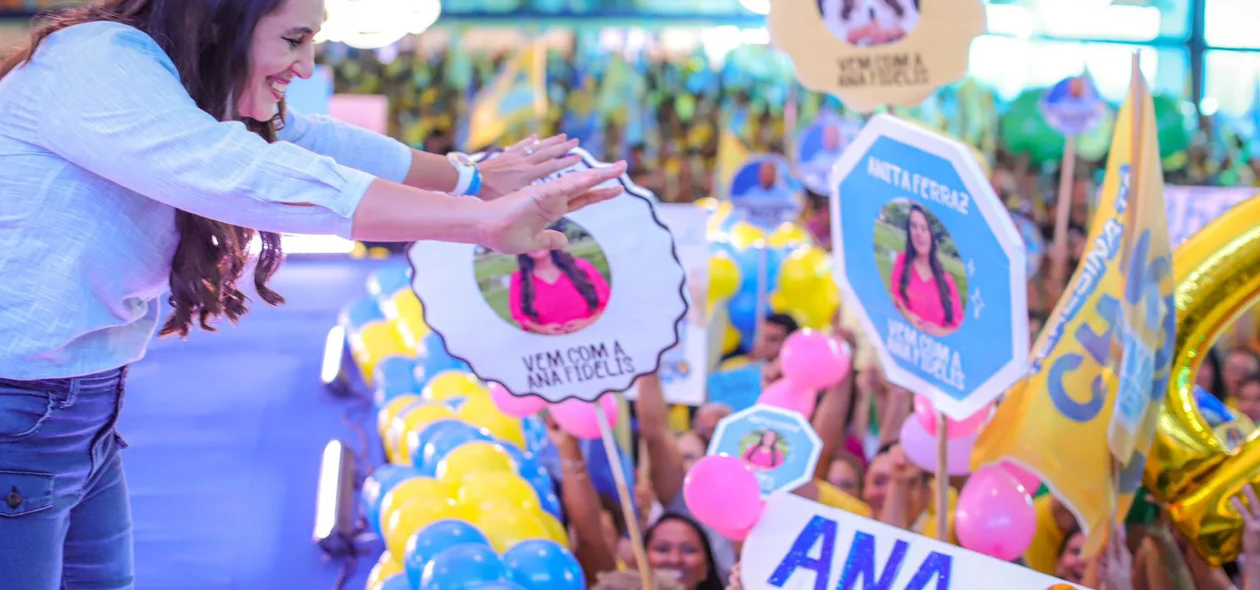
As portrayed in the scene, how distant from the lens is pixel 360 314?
4.68 meters

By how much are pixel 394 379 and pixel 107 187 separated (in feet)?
8.66

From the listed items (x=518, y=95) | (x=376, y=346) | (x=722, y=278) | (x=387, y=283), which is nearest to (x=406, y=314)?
(x=376, y=346)

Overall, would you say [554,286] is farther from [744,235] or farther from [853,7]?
[744,235]

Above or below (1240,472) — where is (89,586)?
above

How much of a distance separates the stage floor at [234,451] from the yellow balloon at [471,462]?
1.11ft

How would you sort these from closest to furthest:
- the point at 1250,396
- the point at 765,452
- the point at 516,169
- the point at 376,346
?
the point at 516,169, the point at 765,452, the point at 1250,396, the point at 376,346

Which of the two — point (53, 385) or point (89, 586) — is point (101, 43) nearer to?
point (53, 385)

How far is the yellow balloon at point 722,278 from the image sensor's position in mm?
4234

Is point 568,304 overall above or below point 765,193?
above

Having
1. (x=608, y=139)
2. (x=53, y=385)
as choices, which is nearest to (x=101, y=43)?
(x=53, y=385)

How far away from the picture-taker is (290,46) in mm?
1210

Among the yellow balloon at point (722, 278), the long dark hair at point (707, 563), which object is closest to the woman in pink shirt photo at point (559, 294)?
the long dark hair at point (707, 563)

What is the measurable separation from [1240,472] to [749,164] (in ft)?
9.81

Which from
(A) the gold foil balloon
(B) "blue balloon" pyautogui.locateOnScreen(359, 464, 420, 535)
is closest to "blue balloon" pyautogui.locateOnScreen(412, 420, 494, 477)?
(B) "blue balloon" pyautogui.locateOnScreen(359, 464, 420, 535)
